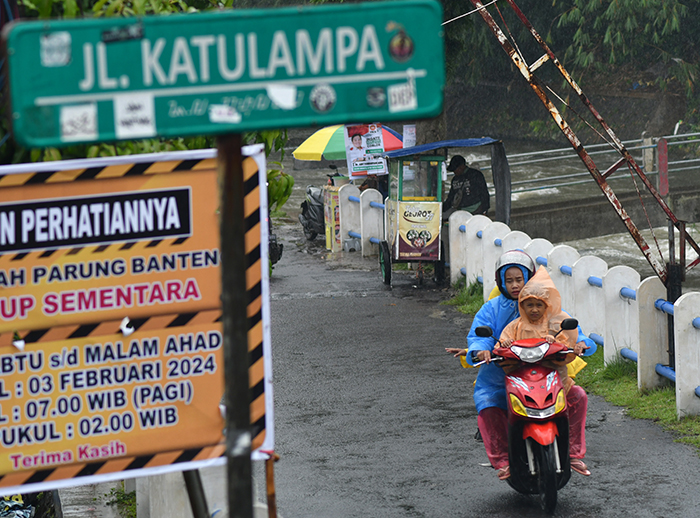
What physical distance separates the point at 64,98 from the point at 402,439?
6.08 meters

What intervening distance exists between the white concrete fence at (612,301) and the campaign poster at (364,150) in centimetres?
370

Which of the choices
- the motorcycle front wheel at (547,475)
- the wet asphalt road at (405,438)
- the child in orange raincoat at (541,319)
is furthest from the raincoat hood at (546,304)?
the wet asphalt road at (405,438)

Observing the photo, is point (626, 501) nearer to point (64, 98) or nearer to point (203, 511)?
point (203, 511)

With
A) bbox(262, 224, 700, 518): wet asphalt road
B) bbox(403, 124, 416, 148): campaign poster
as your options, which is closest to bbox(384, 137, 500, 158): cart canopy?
bbox(262, 224, 700, 518): wet asphalt road

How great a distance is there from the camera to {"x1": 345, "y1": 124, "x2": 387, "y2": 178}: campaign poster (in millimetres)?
17062

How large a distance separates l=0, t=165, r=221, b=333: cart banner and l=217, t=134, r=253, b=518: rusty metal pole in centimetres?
128

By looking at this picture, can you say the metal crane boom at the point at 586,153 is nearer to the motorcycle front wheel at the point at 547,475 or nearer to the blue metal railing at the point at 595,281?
the blue metal railing at the point at 595,281

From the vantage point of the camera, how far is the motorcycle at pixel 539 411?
592cm

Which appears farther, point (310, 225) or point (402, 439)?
point (310, 225)

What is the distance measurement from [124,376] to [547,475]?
3.18 metres

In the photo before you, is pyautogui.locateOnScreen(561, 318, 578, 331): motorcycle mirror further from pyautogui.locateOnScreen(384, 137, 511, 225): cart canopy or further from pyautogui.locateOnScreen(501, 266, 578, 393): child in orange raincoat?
pyautogui.locateOnScreen(384, 137, 511, 225): cart canopy

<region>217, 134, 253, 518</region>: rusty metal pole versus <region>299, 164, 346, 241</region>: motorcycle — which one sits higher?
<region>217, 134, 253, 518</region>: rusty metal pole

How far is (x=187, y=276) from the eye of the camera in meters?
3.67

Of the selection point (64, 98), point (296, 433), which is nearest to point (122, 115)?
point (64, 98)
